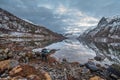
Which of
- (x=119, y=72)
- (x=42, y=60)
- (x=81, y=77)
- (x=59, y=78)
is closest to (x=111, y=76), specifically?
(x=119, y=72)

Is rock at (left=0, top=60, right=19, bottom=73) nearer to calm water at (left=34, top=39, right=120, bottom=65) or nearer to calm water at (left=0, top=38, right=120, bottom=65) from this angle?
calm water at (left=0, top=38, right=120, bottom=65)

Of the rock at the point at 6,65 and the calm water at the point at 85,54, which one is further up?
the rock at the point at 6,65

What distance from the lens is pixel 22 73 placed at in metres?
24.4

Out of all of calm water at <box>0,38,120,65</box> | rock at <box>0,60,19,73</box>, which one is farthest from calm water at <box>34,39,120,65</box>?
rock at <box>0,60,19,73</box>

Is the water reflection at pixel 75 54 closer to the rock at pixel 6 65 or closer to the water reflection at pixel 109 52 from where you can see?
the water reflection at pixel 109 52

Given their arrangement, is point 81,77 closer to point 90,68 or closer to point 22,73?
point 90,68

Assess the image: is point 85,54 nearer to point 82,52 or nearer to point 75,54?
point 75,54

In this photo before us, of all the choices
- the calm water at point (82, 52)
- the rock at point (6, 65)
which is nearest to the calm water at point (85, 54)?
the calm water at point (82, 52)

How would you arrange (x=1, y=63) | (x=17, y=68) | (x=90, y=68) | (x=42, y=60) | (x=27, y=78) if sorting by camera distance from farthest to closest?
1. (x=42, y=60)
2. (x=90, y=68)
3. (x=1, y=63)
4. (x=17, y=68)
5. (x=27, y=78)

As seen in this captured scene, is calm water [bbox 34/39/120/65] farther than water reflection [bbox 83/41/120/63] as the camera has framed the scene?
No

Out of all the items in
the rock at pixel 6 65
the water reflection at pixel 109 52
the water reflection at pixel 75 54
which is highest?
the rock at pixel 6 65

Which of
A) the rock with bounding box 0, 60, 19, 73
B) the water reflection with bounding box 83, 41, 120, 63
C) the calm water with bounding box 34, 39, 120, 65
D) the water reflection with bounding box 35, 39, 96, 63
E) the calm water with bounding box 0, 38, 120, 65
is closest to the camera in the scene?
the rock with bounding box 0, 60, 19, 73

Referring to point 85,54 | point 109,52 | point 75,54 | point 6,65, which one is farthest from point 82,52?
point 6,65

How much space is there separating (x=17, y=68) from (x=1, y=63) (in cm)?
314
